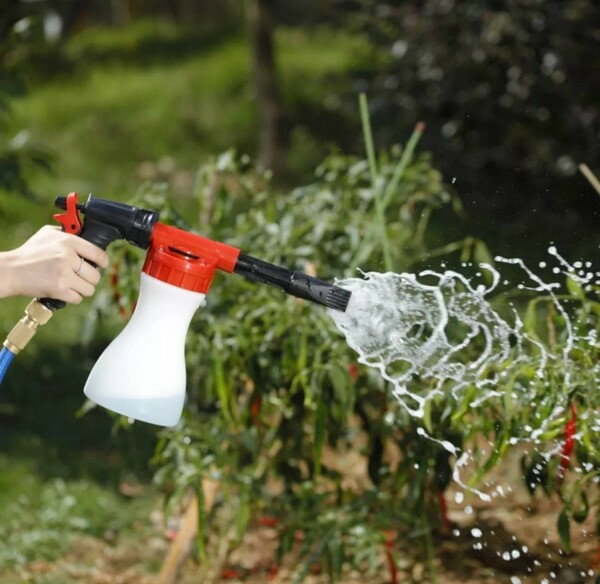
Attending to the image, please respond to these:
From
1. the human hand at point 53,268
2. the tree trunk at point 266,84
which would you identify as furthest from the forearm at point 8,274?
the tree trunk at point 266,84

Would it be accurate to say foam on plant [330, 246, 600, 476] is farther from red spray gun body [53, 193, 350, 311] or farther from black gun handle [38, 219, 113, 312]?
black gun handle [38, 219, 113, 312]

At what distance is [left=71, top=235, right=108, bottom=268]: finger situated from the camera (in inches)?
55.6

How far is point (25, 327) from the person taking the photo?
4.82 ft

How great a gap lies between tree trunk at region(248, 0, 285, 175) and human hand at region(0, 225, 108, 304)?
14.8ft

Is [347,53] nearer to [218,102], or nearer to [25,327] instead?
[218,102]

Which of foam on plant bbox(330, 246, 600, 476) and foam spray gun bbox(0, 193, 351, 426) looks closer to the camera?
foam spray gun bbox(0, 193, 351, 426)

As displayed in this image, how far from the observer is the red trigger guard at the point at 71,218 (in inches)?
55.9

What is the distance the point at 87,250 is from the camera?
142 centimetres

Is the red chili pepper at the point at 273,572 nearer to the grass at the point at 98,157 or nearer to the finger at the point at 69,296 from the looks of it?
the grass at the point at 98,157

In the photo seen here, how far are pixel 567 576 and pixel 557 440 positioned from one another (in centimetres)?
64

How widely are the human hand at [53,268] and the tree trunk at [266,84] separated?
451 cm

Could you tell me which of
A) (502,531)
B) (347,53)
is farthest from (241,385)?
(347,53)

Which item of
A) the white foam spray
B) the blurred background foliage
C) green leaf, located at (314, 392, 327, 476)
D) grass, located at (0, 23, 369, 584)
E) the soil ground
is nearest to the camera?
the white foam spray

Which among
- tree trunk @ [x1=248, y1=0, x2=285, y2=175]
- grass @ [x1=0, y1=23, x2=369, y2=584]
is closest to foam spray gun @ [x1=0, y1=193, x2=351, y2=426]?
grass @ [x1=0, y1=23, x2=369, y2=584]
